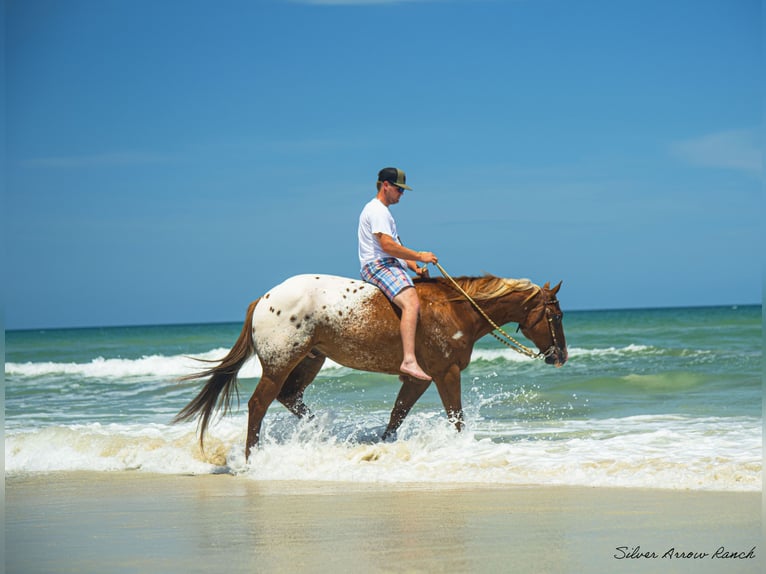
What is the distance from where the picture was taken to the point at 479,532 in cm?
433

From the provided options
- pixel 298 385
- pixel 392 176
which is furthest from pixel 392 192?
pixel 298 385

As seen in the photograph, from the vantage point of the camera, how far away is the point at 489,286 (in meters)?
6.94

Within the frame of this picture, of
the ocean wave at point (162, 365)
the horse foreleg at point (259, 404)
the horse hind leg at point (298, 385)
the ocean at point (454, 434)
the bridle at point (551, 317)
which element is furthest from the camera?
the ocean wave at point (162, 365)

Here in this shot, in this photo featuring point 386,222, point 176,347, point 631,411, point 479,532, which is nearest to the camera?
point 479,532

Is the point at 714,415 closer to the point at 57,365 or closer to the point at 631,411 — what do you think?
the point at 631,411

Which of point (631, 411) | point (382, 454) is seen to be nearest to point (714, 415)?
point (631, 411)

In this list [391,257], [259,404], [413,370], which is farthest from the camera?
[391,257]

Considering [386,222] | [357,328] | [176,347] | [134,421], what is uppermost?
[386,222]

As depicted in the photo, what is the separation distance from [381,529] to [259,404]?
236 cm

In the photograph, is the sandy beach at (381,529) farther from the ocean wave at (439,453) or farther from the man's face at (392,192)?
the man's face at (392,192)

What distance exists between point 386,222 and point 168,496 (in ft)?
8.29

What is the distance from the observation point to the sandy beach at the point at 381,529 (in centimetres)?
387

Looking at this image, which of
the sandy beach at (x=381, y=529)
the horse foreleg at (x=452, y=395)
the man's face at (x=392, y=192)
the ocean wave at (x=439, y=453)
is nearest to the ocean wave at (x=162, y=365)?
the ocean wave at (x=439, y=453)

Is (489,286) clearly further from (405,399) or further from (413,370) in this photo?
(405,399)
